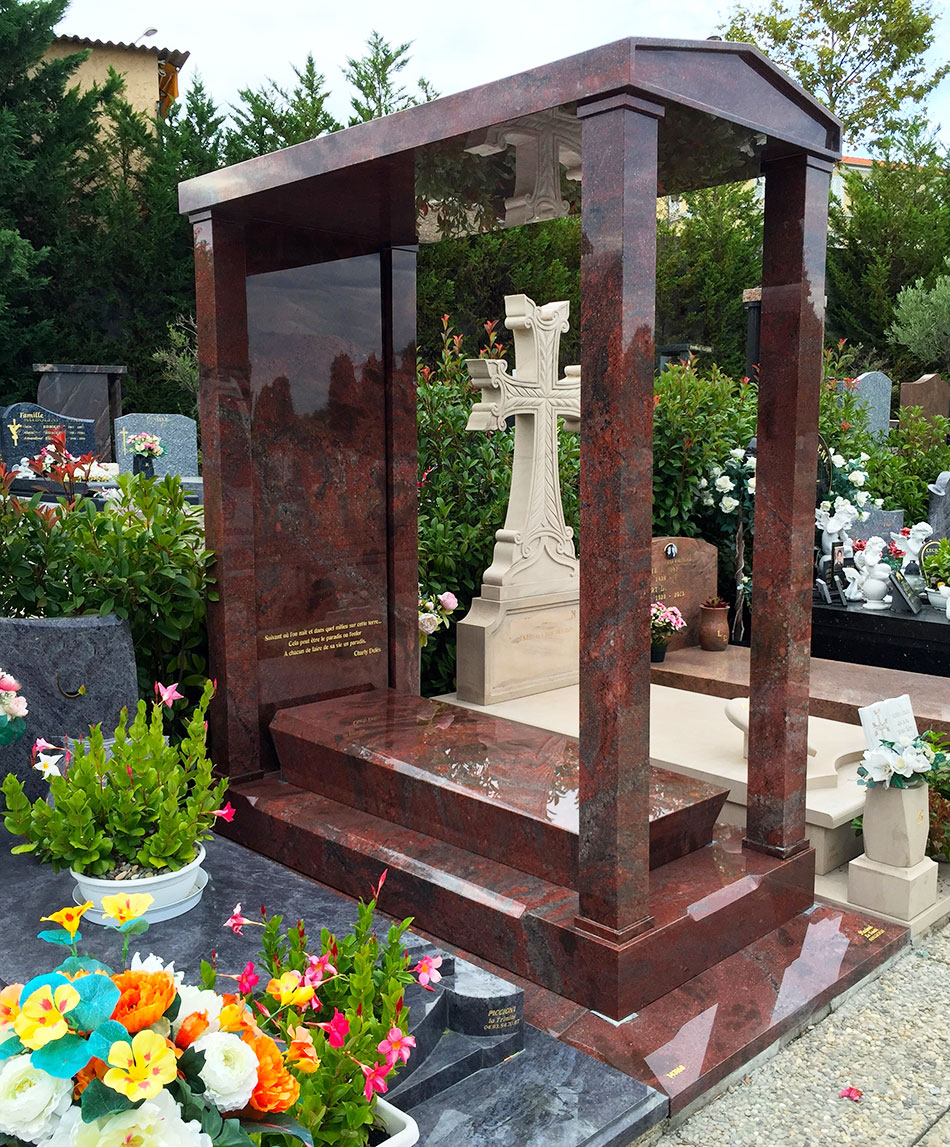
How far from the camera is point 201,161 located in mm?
21359

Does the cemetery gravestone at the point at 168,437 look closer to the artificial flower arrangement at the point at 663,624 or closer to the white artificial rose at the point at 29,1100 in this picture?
the artificial flower arrangement at the point at 663,624

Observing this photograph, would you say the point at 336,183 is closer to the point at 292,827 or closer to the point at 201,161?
the point at 292,827

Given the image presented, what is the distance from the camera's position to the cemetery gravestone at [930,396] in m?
16.3

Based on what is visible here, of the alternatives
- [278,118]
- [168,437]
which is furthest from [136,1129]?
[278,118]

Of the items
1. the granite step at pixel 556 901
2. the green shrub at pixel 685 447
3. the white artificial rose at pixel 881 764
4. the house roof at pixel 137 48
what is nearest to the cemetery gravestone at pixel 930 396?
the green shrub at pixel 685 447

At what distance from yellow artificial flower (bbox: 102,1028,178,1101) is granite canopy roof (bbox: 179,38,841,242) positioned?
8.07 feet

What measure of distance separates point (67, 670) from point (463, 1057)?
7.65 feet

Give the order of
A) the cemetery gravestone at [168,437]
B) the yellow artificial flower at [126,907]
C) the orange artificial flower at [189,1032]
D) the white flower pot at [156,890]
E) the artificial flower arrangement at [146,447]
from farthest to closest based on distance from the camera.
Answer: the cemetery gravestone at [168,437], the artificial flower arrangement at [146,447], the white flower pot at [156,890], the yellow artificial flower at [126,907], the orange artificial flower at [189,1032]

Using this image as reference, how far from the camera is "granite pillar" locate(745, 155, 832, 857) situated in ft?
11.4

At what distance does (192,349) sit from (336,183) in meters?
18.2

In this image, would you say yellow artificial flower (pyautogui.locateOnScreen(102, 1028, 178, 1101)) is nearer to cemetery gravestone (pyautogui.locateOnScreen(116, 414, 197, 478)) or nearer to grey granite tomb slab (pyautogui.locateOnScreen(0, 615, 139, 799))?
grey granite tomb slab (pyautogui.locateOnScreen(0, 615, 139, 799))

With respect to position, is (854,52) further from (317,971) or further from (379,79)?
(317,971)

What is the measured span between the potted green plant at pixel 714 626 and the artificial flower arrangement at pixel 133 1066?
566 centimetres

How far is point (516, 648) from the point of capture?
20.0 feet
